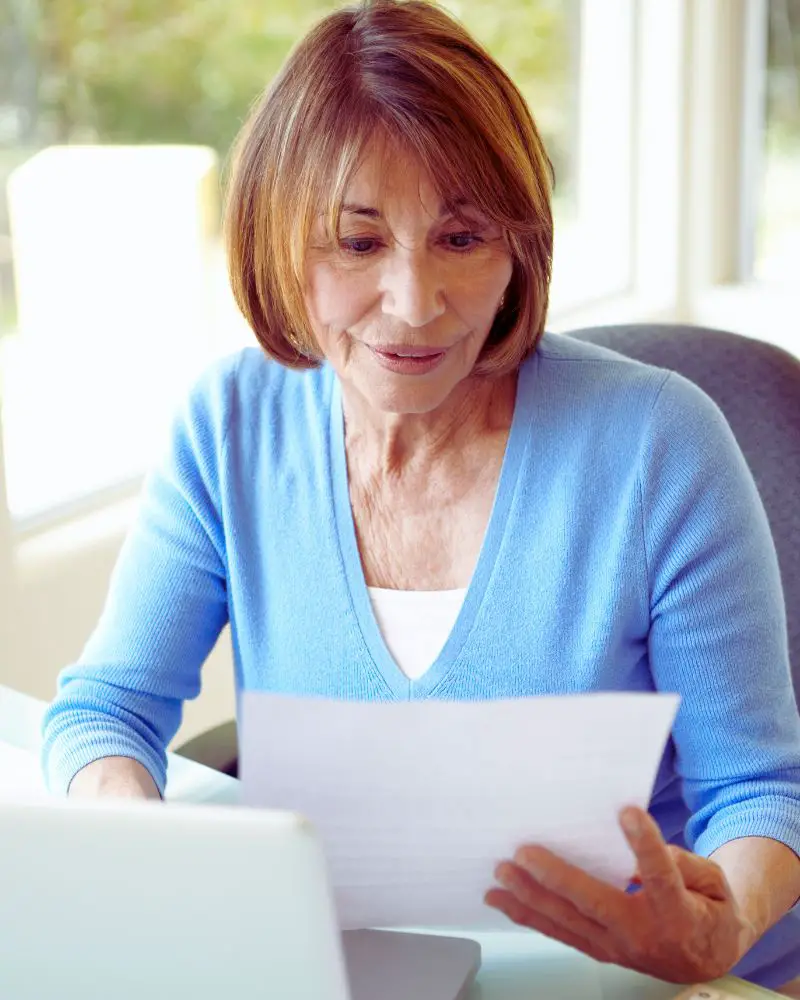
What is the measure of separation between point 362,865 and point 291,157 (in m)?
0.61

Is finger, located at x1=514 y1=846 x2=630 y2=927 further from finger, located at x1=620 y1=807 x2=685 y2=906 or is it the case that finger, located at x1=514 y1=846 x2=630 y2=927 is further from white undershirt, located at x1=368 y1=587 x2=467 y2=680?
white undershirt, located at x1=368 y1=587 x2=467 y2=680

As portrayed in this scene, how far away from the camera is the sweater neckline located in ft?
3.92

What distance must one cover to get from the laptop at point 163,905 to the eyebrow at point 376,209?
621 mm

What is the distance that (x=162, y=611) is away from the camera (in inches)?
50.9

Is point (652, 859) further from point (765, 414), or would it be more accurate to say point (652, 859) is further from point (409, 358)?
point (765, 414)

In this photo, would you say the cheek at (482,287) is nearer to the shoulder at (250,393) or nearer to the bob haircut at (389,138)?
the bob haircut at (389,138)

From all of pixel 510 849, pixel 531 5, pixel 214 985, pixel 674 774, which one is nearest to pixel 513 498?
pixel 674 774

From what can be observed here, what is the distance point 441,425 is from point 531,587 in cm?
19

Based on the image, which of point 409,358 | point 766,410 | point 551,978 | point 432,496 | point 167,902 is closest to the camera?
point 167,902

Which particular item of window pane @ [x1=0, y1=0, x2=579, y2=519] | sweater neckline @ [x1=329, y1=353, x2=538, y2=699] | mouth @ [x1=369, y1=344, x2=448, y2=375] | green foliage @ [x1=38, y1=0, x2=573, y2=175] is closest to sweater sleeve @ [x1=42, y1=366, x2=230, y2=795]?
sweater neckline @ [x1=329, y1=353, x2=538, y2=699]

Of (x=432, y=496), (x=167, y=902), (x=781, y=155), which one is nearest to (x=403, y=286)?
(x=432, y=496)

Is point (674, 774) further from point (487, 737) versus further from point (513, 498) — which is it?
point (487, 737)

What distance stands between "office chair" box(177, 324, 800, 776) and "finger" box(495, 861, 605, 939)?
1.86 feet

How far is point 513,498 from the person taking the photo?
1.24 meters
